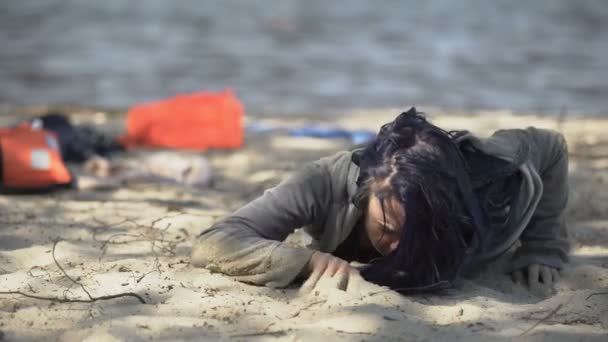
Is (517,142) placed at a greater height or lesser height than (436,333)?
greater

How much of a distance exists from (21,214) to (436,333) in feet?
6.92

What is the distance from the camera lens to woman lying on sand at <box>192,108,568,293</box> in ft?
8.77

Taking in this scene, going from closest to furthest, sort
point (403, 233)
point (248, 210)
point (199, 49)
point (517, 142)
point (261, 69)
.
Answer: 1. point (403, 233)
2. point (248, 210)
3. point (517, 142)
4. point (261, 69)
5. point (199, 49)

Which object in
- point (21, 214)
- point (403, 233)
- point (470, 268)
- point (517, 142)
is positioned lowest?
point (21, 214)

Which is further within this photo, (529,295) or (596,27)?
(596,27)

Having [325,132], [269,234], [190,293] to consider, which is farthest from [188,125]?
[190,293]

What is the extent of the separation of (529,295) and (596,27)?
11467 mm

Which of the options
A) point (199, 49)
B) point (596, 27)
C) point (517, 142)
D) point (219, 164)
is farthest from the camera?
point (596, 27)

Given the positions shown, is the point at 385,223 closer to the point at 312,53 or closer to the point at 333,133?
the point at 333,133

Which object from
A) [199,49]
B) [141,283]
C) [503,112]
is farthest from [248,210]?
[199,49]

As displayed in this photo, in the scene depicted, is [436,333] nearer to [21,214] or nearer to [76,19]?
[21,214]

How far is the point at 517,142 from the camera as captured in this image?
→ 315 cm

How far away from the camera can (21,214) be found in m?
3.74

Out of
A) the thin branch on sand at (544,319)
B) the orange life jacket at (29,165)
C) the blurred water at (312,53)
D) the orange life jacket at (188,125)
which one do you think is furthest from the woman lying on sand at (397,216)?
the blurred water at (312,53)
